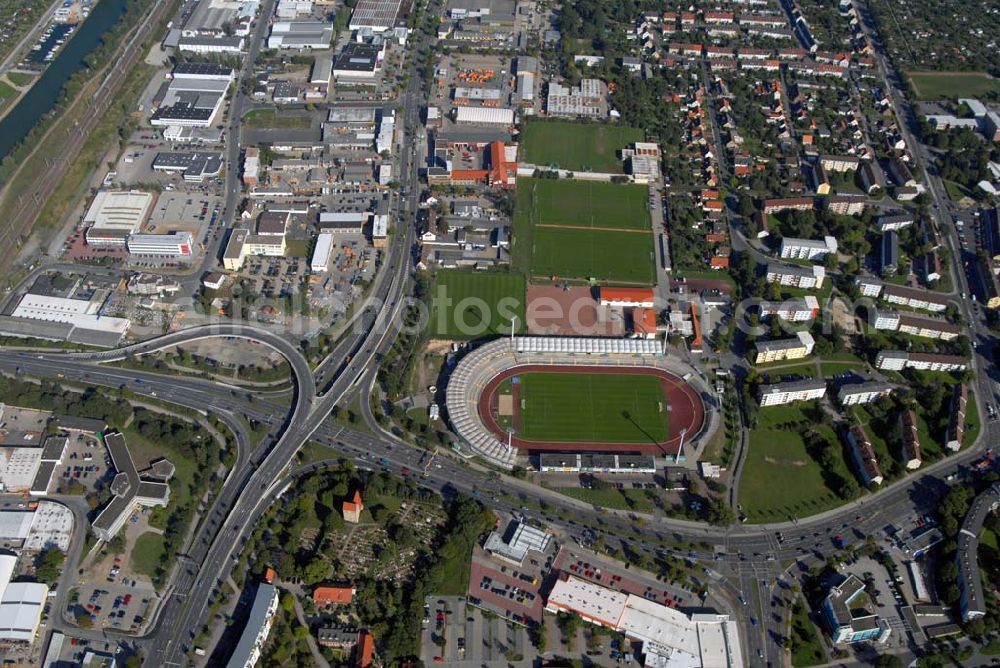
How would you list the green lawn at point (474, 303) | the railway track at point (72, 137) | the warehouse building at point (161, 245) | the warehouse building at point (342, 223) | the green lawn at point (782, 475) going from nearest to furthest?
the green lawn at point (782, 475) → the green lawn at point (474, 303) → the warehouse building at point (161, 245) → the railway track at point (72, 137) → the warehouse building at point (342, 223)

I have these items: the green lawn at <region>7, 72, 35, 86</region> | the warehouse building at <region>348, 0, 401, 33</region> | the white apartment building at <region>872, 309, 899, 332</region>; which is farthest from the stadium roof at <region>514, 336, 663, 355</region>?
the green lawn at <region>7, 72, 35, 86</region>

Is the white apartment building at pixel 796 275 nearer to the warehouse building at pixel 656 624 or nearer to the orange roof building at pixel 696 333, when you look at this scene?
the orange roof building at pixel 696 333

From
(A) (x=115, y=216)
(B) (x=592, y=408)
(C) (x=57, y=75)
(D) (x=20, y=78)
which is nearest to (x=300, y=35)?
(C) (x=57, y=75)

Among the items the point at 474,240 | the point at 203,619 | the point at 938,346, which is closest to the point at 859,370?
the point at 938,346

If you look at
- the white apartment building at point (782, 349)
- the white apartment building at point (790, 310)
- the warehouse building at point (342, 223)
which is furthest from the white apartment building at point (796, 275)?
the warehouse building at point (342, 223)

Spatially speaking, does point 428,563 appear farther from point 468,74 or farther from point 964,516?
point 468,74

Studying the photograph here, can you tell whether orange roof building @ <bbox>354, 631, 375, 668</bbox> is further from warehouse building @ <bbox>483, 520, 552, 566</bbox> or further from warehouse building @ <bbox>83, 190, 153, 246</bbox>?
warehouse building @ <bbox>83, 190, 153, 246</bbox>

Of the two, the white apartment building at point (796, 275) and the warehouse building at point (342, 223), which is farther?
the warehouse building at point (342, 223)
